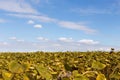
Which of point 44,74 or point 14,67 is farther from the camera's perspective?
point 44,74

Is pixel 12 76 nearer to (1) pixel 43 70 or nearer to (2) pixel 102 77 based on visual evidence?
(1) pixel 43 70

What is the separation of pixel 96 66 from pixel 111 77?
0.24 metres

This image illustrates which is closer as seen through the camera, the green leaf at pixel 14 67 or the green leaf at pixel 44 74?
the green leaf at pixel 14 67

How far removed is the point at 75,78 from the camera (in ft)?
9.66

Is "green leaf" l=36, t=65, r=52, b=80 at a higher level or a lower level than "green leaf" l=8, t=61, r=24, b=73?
lower

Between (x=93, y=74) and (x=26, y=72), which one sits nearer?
(x=26, y=72)

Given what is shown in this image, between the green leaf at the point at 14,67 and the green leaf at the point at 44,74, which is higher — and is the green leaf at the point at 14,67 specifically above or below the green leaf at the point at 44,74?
above

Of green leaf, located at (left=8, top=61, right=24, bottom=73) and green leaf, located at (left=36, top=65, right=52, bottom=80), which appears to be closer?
green leaf, located at (left=8, top=61, right=24, bottom=73)

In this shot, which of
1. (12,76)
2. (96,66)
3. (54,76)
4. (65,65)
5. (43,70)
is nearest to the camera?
(12,76)

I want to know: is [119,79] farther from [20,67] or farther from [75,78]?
[20,67]

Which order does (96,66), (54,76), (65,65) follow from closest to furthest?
(54,76) < (96,66) < (65,65)

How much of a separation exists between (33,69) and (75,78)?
0.66 metres

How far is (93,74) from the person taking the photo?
3514mm

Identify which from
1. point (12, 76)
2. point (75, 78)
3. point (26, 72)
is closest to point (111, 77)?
point (75, 78)
